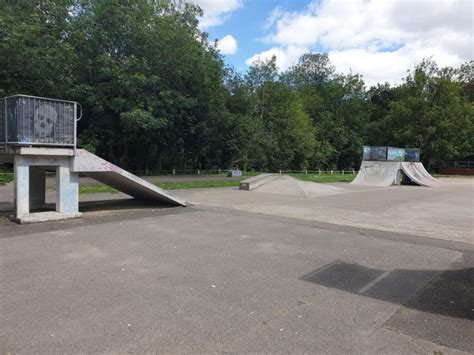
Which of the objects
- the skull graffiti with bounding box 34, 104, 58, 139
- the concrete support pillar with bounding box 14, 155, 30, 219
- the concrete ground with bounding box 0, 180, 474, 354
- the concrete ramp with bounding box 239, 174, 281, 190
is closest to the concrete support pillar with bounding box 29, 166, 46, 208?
the concrete ground with bounding box 0, 180, 474, 354

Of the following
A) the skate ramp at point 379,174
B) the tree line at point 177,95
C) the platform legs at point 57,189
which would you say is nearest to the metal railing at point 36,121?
the platform legs at point 57,189

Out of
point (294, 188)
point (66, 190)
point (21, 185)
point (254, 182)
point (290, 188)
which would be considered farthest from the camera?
point (254, 182)

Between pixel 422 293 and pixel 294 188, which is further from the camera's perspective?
pixel 294 188

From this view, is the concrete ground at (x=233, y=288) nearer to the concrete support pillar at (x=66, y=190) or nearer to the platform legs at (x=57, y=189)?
the platform legs at (x=57, y=189)

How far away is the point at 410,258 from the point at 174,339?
4639 millimetres

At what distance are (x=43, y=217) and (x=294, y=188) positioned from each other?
38.8 ft

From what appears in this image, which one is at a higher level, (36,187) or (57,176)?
(57,176)

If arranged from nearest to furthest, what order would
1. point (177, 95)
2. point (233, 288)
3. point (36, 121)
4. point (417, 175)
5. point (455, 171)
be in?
point (233, 288)
point (36, 121)
point (177, 95)
point (417, 175)
point (455, 171)

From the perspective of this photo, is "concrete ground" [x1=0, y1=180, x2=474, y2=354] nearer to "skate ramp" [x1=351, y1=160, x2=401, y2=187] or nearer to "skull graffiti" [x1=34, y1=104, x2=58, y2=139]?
"skull graffiti" [x1=34, y1=104, x2=58, y2=139]

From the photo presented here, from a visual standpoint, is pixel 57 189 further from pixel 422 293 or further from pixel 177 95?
pixel 177 95

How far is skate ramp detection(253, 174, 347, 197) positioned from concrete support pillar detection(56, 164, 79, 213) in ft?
33.4

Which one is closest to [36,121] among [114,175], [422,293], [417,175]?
[114,175]

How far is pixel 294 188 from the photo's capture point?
1794 cm

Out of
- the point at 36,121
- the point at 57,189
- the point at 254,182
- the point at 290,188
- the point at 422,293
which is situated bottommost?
the point at 422,293
